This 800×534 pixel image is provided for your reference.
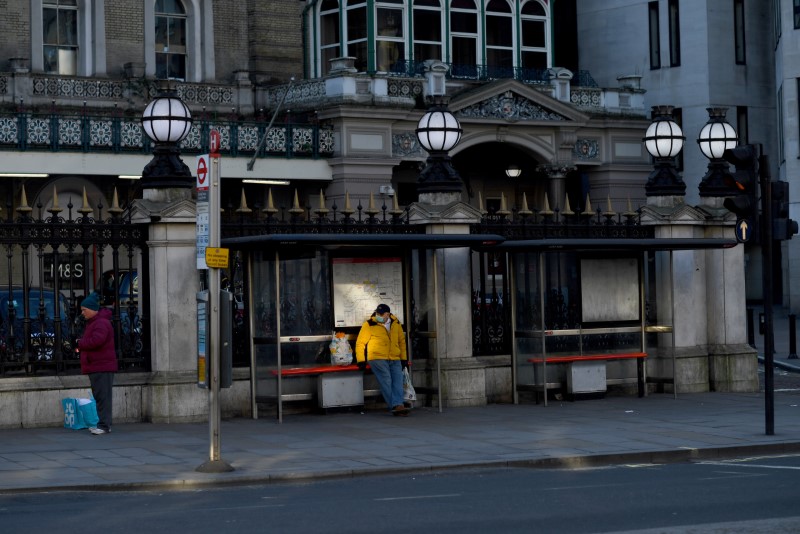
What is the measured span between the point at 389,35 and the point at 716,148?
61.7 feet

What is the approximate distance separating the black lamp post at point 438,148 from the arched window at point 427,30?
20.4 metres

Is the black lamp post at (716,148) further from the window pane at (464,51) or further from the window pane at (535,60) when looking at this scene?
the window pane at (535,60)

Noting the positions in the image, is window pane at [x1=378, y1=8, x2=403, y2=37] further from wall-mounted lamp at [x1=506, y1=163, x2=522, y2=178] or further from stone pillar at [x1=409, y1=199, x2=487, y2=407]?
stone pillar at [x1=409, y1=199, x2=487, y2=407]

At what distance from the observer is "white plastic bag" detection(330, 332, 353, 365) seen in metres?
19.9

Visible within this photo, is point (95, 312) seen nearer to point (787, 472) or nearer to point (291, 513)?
point (291, 513)

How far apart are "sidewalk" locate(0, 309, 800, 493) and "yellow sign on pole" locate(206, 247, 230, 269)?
Result: 200cm

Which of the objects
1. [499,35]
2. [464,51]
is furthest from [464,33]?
[499,35]

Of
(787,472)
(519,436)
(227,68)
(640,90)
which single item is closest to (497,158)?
(640,90)

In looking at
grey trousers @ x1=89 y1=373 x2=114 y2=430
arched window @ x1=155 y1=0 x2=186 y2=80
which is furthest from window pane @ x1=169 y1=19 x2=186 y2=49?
grey trousers @ x1=89 y1=373 x2=114 y2=430

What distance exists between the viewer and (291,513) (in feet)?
39.1

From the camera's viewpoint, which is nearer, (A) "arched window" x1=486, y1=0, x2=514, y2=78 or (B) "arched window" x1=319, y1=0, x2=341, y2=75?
(B) "arched window" x1=319, y1=0, x2=341, y2=75

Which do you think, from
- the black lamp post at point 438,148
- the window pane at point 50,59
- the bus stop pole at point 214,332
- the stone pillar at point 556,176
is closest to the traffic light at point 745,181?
the black lamp post at point 438,148

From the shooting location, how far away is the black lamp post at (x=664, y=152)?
22.9 meters

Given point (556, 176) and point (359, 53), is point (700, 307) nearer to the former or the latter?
point (359, 53)
